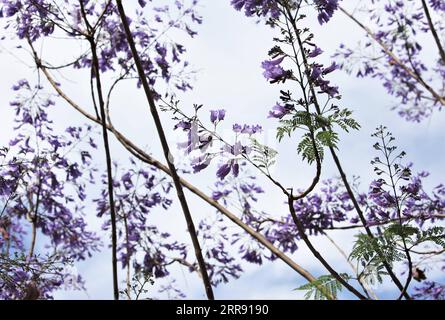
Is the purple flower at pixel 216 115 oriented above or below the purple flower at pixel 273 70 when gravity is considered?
below

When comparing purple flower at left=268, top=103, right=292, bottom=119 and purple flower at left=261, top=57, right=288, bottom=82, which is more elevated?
purple flower at left=261, top=57, right=288, bottom=82

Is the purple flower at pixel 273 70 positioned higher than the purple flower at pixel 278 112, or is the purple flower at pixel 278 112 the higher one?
the purple flower at pixel 273 70

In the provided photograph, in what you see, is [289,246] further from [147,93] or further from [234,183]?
[147,93]

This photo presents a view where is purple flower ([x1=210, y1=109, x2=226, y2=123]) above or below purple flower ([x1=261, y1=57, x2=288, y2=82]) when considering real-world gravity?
below

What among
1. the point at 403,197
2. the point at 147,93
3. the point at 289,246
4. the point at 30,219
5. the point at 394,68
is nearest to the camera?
the point at 147,93

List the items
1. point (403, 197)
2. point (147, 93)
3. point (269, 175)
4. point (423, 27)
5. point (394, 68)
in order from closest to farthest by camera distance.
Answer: point (147, 93)
point (269, 175)
point (403, 197)
point (423, 27)
point (394, 68)
